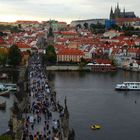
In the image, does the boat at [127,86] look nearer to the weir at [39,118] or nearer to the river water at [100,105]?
the river water at [100,105]

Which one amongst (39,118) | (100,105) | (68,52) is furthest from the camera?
(68,52)

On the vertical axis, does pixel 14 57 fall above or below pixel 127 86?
above

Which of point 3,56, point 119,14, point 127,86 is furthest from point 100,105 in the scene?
point 119,14

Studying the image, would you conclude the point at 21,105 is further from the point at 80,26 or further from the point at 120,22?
the point at 80,26

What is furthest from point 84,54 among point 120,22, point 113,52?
point 120,22

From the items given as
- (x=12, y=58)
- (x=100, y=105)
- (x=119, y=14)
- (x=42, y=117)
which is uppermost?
(x=119, y=14)

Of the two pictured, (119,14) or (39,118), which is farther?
(119,14)

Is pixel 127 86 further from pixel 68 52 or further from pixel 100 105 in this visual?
pixel 68 52

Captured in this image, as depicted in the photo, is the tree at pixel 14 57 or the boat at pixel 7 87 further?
the tree at pixel 14 57

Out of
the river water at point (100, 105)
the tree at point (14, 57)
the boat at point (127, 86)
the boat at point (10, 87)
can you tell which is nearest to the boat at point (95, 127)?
the river water at point (100, 105)
